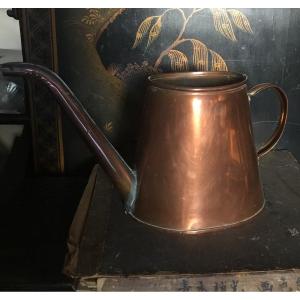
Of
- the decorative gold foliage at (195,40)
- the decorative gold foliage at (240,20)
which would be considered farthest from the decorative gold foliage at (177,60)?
the decorative gold foliage at (240,20)

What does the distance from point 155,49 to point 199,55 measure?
9 cm

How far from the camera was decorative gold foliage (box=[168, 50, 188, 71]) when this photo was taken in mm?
899

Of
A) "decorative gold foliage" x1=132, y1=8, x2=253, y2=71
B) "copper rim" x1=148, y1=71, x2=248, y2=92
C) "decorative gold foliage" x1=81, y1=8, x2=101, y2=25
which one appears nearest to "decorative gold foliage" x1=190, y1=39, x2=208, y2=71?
"decorative gold foliage" x1=132, y1=8, x2=253, y2=71

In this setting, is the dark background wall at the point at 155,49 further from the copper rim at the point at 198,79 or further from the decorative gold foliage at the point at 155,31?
the copper rim at the point at 198,79

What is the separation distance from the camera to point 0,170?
955mm

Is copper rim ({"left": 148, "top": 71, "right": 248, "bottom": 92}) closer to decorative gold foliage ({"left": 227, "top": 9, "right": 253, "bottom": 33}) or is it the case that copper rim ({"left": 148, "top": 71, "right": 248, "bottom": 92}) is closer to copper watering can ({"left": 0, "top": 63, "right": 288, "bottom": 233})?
copper watering can ({"left": 0, "top": 63, "right": 288, "bottom": 233})

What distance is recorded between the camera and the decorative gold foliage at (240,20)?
876 millimetres

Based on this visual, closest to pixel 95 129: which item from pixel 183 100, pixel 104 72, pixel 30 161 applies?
pixel 183 100

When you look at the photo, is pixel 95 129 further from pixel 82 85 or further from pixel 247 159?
pixel 82 85

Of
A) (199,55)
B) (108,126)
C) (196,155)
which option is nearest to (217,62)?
(199,55)

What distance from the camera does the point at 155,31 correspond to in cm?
89

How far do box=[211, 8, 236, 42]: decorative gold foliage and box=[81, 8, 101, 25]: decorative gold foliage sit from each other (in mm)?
227

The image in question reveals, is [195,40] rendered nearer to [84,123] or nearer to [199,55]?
[199,55]
